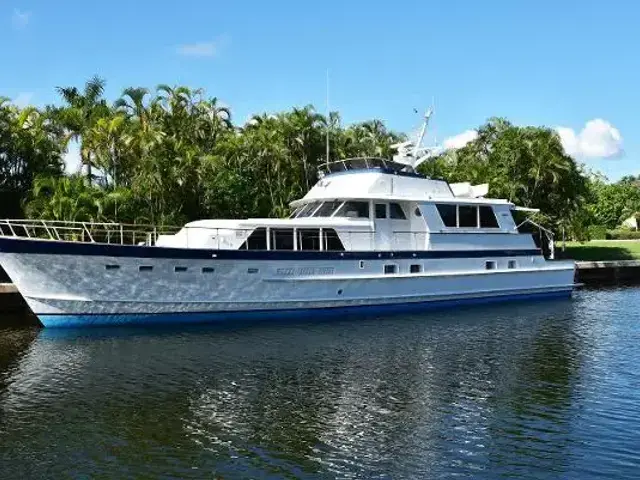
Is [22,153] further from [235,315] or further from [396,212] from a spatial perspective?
[396,212]

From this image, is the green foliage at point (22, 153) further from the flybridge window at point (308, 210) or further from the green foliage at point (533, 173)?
the green foliage at point (533, 173)

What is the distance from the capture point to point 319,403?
1200cm

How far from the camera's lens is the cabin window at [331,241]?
867 inches

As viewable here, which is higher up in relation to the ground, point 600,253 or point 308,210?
point 308,210

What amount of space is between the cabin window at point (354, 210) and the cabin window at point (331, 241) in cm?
110

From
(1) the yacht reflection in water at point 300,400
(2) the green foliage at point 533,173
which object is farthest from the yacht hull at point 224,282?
(2) the green foliage at point 533,173

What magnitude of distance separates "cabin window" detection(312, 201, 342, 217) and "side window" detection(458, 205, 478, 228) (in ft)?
17.5

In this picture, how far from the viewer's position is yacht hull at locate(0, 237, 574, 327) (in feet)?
60.5

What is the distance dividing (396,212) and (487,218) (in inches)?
184

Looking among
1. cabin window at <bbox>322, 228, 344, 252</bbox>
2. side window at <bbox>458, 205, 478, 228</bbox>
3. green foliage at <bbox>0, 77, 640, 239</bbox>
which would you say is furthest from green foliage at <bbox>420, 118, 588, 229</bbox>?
cabin window at <bbox>322, 228, 344, 252</bbox>

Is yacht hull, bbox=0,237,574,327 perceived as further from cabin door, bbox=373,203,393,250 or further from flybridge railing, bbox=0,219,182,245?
flybridge railing, bbox=0,219,182,245

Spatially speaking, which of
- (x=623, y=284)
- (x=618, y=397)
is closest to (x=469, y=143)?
(x=623, y=284)

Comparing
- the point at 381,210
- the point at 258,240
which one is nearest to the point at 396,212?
the point at 381,210

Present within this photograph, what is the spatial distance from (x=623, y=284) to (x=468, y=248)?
15109 millimetres
